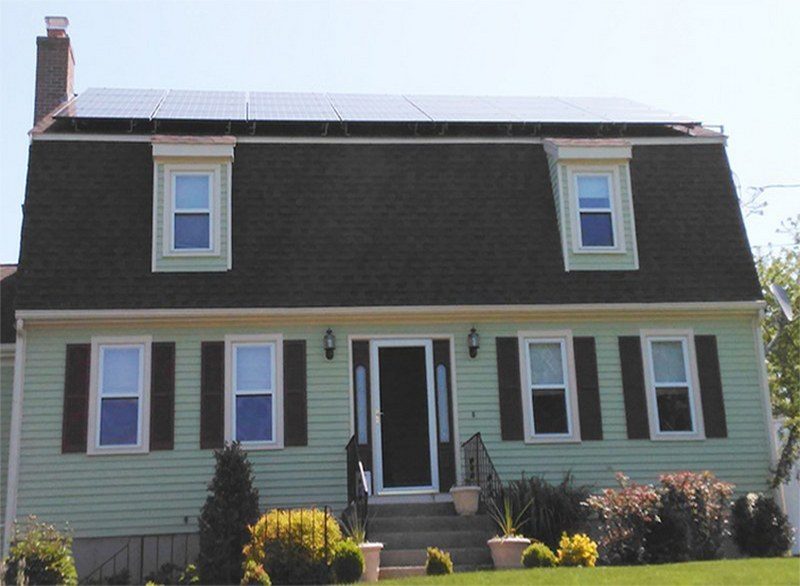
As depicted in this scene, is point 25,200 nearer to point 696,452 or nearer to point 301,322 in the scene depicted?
point 301,322

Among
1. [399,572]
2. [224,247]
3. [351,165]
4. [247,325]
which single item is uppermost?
[351,165]

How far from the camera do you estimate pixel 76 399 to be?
16125mm

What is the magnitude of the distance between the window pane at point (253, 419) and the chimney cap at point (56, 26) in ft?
28.2

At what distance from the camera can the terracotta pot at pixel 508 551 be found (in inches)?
535

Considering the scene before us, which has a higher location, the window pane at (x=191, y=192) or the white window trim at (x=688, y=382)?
the window pane at (x=191, y=192)

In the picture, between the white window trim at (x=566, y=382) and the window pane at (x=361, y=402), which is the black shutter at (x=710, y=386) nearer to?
the white window trim at (x=566, y=382)

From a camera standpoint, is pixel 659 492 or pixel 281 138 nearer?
pixel 659 492

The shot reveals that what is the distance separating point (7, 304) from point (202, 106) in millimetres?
4996

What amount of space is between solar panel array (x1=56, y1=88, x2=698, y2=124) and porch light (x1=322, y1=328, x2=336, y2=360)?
4.08 meters

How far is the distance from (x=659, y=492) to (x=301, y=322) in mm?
6150

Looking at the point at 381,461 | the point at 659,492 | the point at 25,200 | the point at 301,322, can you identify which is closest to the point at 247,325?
the point at 301,322

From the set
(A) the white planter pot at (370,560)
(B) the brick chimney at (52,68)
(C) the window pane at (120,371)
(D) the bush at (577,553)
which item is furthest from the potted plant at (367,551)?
(B) the brick chimney at (52,68)

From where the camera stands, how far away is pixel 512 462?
16.8 meters

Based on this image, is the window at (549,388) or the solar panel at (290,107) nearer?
the window at (549,388)
